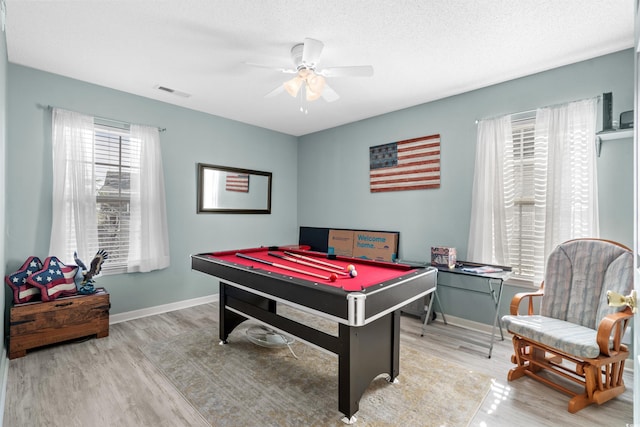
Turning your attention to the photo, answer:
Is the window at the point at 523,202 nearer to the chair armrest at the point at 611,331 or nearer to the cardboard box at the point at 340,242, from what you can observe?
the chair armrest at the point at 611,331

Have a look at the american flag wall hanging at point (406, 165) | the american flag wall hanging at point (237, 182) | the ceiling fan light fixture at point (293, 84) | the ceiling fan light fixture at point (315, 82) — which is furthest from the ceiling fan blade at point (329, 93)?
the american flag wall hanging at point (237, 182)

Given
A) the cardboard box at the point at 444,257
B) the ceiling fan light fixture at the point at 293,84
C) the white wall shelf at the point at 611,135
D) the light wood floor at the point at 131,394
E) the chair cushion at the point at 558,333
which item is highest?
the ceiling fan light fixture at the point at 293,84

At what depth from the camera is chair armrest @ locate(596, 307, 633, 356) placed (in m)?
1.90

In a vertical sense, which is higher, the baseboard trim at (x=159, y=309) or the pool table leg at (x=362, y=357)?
the pool table leg at (x=362, y=357)

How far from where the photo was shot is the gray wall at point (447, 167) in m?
2.58

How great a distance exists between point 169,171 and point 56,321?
198cm

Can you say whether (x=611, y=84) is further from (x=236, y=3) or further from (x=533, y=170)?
(x=236, y=3)

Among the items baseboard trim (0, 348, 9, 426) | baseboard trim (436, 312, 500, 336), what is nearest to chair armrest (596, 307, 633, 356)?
baseboard trim (436, 312, 500, 336)

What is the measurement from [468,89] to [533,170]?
1136 mm

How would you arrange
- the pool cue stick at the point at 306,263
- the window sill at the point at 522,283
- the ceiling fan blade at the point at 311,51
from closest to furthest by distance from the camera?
the ceiling fan blade at the point at 311,51 → the pool cue stick at the point at 306,263 → the window sill at the point at 522,283

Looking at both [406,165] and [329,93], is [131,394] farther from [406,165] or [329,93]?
[406,165]

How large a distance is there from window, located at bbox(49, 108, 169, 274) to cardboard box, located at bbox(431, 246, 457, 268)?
3.26 metres

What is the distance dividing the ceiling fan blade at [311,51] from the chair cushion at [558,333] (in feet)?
8.41

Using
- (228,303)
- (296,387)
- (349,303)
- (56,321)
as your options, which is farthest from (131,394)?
(349,303)
